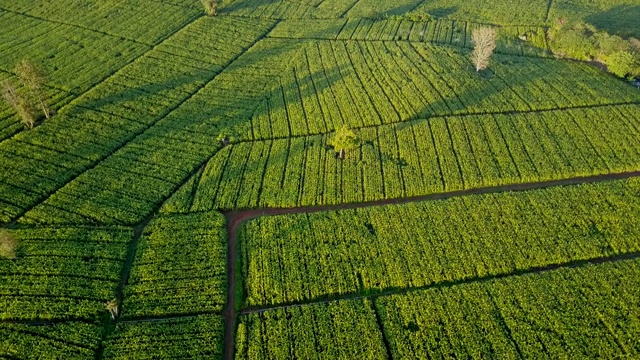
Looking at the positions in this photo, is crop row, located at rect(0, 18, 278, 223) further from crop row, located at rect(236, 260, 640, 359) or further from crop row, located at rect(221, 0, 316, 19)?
crop row, located at rect(221, 0, 316, 19)

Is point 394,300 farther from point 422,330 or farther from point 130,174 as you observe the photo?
point 130,174

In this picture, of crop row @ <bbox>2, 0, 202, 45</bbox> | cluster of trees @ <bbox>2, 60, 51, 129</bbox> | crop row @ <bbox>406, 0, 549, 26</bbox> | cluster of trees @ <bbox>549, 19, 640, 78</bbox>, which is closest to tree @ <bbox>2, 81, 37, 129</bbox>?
cluster of trees @ <bbox>2, 60, 51, 129</bbox>

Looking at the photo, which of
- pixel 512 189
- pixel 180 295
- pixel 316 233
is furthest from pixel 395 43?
pixel 180 295

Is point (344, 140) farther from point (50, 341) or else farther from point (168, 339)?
point (50, 341)

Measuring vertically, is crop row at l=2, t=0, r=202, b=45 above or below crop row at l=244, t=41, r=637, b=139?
above

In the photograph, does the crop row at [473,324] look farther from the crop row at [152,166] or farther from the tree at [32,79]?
the tree at [32,79]
